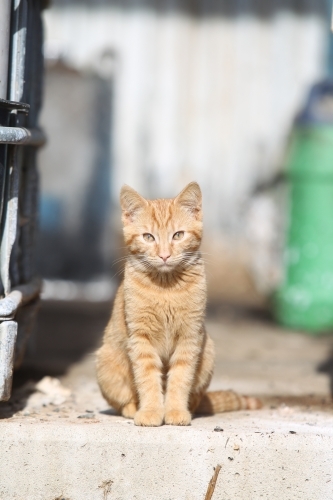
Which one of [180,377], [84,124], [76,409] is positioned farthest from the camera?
[84,124]

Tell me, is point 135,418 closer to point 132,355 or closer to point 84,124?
point 132,355

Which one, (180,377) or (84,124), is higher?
(84,124)

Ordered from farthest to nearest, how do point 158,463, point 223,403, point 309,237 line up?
point 309,237 < point 223,403 < point 158,463

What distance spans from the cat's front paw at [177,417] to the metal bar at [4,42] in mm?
1599

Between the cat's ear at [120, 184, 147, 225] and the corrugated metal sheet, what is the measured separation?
450 cm

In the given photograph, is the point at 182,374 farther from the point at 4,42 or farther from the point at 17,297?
the point at 4,42

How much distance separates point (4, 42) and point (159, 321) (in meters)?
1.42

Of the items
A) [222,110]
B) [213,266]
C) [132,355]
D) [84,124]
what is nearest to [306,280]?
[213,266]

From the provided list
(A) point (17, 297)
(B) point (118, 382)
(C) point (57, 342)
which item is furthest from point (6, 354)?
(C) point (57, 342)

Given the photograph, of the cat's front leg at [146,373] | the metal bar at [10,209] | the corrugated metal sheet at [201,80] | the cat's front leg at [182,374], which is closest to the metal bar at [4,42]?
the metal bar at [10,209]

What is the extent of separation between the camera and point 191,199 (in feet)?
12.3

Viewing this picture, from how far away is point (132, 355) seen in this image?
357cm

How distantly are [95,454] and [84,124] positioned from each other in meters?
5.37

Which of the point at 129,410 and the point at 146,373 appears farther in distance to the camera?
the point at 129,410
